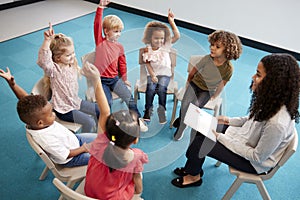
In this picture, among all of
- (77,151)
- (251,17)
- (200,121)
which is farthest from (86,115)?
(251,17)

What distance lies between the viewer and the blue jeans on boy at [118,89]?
1.89 metres

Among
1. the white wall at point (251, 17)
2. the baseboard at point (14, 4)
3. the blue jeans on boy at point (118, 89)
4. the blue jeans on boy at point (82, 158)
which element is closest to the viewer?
the blue jeans on boy at point (82, 158)

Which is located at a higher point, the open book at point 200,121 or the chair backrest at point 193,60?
the chair backrest at point 193,60

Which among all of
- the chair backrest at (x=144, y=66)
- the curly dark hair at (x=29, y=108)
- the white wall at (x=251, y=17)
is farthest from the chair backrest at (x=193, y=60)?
the white wall at (x=251, y=17)

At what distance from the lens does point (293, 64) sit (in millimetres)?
1605

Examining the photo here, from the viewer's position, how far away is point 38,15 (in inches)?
182

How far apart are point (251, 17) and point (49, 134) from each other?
10.7ft

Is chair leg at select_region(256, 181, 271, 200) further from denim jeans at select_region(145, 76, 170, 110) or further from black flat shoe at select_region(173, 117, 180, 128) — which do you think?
denim jeans at select_region(145, 76, 170, 110)

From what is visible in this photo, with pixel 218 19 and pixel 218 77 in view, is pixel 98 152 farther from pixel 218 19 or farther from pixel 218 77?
pixel 218 19

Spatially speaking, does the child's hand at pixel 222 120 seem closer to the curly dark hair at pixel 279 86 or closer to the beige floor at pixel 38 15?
the curly dark hair at pixel 279 86

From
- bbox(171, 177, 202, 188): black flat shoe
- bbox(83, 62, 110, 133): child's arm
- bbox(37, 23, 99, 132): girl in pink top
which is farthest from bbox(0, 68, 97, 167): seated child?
bbox(171, 177, 202, 188): black flat shoe

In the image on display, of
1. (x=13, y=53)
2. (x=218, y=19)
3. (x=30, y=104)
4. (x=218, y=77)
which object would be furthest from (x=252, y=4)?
(x=30, y=104)

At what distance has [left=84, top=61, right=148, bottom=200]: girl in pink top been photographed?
1316 millimetres

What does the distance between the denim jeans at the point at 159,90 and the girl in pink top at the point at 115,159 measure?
526mm
